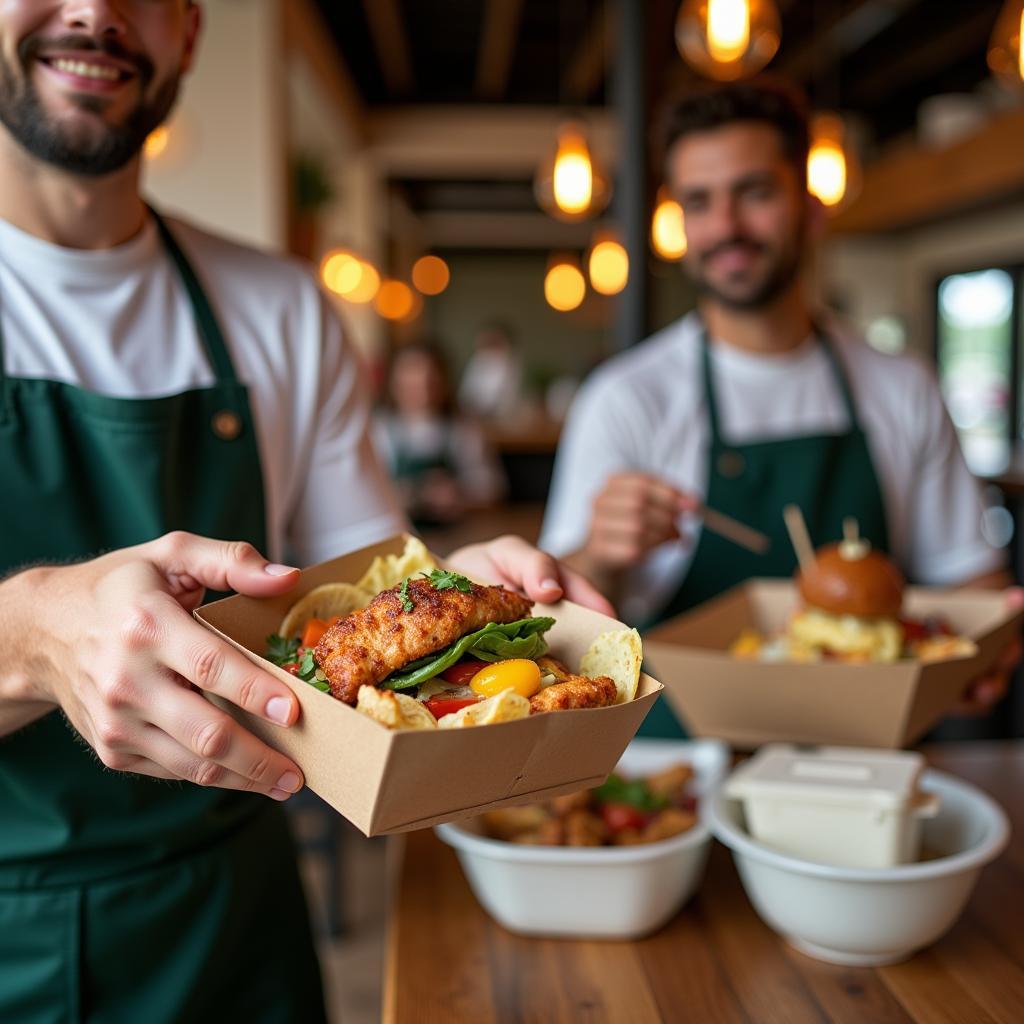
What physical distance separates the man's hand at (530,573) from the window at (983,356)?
34.8 ft

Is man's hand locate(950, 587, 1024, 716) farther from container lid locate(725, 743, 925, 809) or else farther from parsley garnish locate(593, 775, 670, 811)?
parsley garnish locate(593, 775, 670, 811)

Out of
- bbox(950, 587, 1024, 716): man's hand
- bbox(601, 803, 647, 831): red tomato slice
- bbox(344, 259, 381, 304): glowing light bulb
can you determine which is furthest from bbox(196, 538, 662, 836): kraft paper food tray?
bbox(344, 259, 381, 304): glowing light bulb

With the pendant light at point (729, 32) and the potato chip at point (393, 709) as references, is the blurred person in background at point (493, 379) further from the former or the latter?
the potato chip at point (393, 709)

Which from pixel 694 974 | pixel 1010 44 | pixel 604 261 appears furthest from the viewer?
pixel 604 261

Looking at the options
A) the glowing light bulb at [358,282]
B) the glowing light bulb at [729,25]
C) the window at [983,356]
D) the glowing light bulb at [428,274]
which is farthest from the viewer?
the glowing light bulb at [428,274]

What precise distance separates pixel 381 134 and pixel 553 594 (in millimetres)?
10327

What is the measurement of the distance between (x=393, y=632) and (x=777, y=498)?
57.1 inches

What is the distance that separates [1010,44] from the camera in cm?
210

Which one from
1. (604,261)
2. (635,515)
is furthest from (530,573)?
(604,261)

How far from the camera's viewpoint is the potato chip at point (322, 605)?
95 centimetres

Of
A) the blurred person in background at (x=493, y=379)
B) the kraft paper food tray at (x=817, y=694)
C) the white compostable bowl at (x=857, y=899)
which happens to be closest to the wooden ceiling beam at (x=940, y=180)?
the blurred person in background at (x=493, y=379)

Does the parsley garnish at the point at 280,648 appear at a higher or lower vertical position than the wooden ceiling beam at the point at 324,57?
lower

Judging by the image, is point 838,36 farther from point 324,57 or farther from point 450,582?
point 450,582

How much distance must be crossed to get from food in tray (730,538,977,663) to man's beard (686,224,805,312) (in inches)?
32.7
